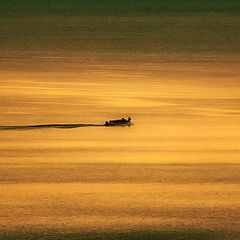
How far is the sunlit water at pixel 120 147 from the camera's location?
7.73 metres

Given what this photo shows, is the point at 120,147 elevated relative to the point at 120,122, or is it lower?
lower

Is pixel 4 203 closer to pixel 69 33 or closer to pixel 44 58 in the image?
pixel 44 58

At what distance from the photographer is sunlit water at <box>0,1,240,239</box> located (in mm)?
7727

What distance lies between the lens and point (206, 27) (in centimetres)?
3000

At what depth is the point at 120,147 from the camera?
32.8 ft

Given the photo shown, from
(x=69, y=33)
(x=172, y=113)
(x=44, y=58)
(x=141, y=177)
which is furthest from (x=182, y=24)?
(x=141, y=177)

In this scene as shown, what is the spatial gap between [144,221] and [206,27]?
22699 millimetres

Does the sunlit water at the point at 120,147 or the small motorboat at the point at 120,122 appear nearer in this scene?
the sunlit water at the point at 120,147

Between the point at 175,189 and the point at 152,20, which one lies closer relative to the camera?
the point at 175,189

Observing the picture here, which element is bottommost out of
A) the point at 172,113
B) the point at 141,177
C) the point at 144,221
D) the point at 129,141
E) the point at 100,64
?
the point at 144,221

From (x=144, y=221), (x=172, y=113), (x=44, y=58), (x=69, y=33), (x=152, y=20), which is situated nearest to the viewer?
(x=144, y=221)

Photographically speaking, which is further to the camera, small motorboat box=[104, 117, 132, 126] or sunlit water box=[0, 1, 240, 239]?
small motorboat box=[104, 117, 132, 126]

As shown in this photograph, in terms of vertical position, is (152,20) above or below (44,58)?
above

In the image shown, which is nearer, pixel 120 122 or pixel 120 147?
pixel 120 147
